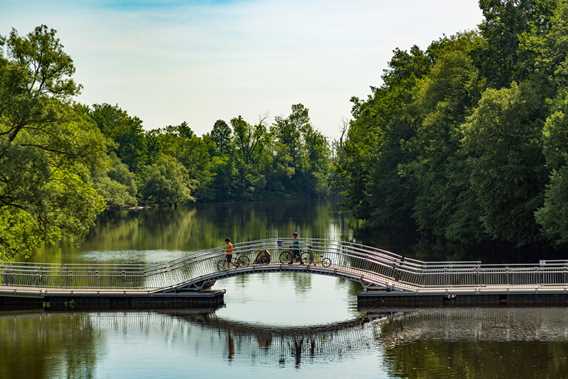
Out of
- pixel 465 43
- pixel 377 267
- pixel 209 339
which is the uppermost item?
pixel 465 43

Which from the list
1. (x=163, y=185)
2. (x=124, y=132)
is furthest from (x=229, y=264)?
Result: (x=124, y=132)

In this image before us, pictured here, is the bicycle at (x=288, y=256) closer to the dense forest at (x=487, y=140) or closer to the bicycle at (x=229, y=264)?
the bicycle at (x=229, y=264)

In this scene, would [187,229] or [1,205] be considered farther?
[187,229]

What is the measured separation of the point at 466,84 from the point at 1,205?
39.2 m

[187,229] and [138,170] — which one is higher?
[138,170]

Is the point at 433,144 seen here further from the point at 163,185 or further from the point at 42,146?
the point at 163,185

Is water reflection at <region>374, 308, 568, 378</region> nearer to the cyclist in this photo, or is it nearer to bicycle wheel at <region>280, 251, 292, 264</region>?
the cyclist

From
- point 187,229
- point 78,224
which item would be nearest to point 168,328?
point 78,224

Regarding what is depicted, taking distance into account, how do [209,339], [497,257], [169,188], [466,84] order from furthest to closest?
[169,188] → [466,84] → [497,257] → [209,339]

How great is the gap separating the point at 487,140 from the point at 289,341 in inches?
1018

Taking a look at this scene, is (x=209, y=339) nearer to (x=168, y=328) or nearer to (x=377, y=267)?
(x=168, y=328)

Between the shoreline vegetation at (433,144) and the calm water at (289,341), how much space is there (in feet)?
22.6

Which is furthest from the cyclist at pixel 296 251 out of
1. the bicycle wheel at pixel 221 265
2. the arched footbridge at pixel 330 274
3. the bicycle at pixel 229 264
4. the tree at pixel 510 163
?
the tree at pixel 510 163

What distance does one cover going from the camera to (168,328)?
41.2 meters
